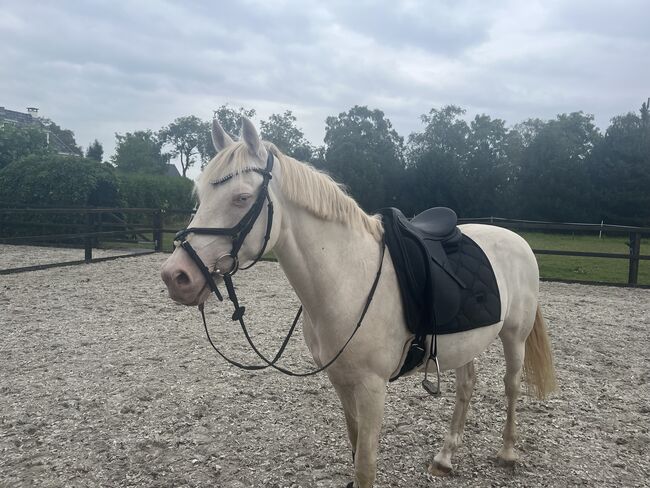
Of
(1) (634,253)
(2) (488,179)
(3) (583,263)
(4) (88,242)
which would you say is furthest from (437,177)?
(4) (88,242)

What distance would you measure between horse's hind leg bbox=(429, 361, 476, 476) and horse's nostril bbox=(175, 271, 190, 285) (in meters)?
2.09

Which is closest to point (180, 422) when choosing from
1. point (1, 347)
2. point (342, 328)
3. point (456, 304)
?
point (342, 328)

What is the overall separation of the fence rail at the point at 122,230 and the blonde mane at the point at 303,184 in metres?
7.32

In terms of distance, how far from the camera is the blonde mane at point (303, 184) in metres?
1.84

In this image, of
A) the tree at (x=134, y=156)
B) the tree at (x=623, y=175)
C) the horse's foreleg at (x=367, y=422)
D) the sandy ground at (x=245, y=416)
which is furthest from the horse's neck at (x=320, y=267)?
the tree at (x=134, y=156)

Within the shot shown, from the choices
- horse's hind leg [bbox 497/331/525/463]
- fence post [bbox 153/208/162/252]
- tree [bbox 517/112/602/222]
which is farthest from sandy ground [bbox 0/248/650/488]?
tree [bbox 517/112/602/222]

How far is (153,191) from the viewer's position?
64.1 ft

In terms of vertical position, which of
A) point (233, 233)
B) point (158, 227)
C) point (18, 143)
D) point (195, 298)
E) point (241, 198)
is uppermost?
point (18, 143)

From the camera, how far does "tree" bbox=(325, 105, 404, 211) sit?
27.6 meters

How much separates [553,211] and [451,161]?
264 inches

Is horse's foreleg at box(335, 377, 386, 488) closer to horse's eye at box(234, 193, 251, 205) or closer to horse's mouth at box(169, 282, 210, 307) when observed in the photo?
horse's mouth at box(169, 282, 210, 307)

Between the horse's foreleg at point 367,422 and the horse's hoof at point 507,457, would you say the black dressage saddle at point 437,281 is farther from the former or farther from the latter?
the horse's hoof at point 507,457

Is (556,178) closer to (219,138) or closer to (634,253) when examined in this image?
(634,253)

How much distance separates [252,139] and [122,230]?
14344mm
